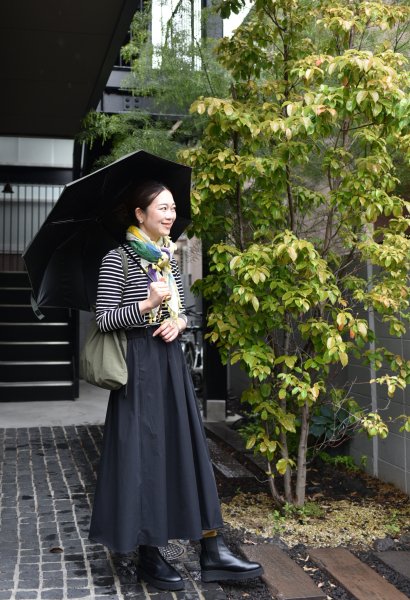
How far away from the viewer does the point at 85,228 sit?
3.23 metres

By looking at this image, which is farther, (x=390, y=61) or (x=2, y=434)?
(x=2, y=434)

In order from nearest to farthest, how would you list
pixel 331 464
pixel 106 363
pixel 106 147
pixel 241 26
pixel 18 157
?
pixel 106 363 < pixel 241 26 < pixel 331 464 < pixel 106 147 < pixel 18 157

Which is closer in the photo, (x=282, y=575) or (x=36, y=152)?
(x=282, y=575)

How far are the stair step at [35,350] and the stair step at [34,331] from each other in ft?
0.69

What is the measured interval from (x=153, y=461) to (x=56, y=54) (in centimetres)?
480

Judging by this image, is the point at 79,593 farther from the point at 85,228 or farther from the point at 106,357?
the point at 85,228

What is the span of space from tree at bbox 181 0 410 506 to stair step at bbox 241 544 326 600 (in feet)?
1.71

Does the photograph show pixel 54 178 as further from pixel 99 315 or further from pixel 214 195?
pixel 99 315

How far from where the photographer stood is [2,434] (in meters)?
6.34

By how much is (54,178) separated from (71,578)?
9.37m

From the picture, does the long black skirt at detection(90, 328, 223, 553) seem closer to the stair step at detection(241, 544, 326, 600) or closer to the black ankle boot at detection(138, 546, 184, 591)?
the black ankle boot at detection(138, 546, 184, 591)

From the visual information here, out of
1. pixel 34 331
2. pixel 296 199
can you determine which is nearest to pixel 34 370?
pixel 34 331

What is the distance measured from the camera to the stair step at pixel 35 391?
318 inches

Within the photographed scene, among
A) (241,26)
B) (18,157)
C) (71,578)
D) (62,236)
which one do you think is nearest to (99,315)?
A: (62,236)
